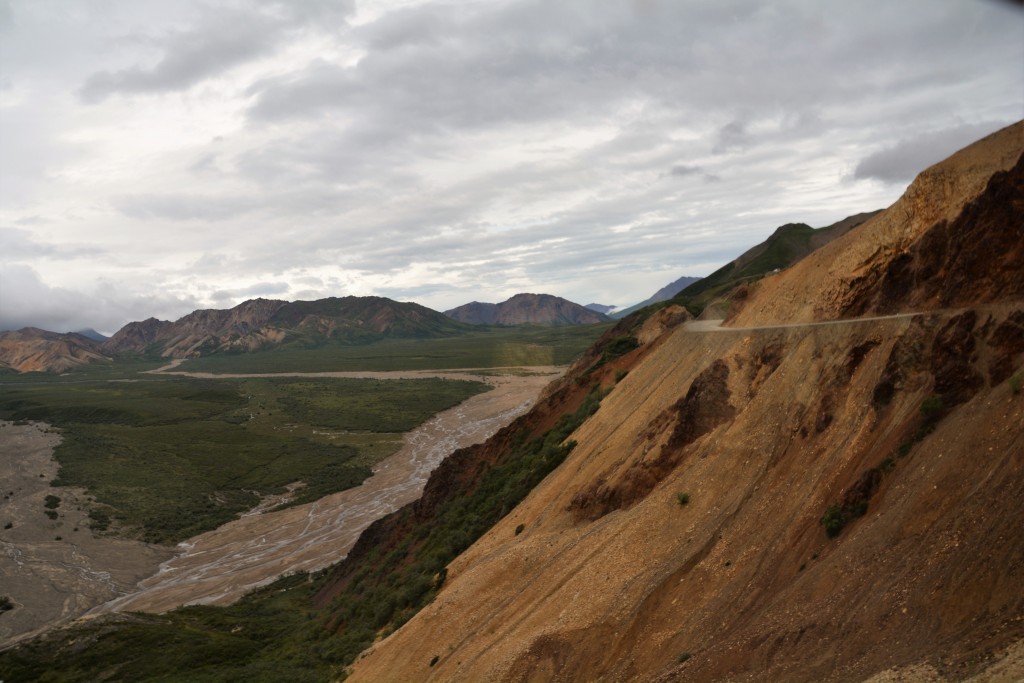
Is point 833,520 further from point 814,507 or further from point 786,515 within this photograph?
point 786,515

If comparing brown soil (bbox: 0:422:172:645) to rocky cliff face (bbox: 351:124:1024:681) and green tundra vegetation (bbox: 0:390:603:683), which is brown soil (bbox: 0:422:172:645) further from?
rocky cliff face (bbox: 351:124:1024:681)

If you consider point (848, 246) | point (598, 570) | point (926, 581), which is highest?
point (848, 246)

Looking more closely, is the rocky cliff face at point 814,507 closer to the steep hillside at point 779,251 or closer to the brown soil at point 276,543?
the brown soil at point 276,543

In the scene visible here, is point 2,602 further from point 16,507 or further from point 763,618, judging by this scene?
point 763,618

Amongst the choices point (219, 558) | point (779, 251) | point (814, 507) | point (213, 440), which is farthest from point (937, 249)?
point (213, 440)

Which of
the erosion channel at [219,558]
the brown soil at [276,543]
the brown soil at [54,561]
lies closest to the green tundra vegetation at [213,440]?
the brown soil at [54,561]

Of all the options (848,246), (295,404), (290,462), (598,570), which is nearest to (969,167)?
(848,246)
